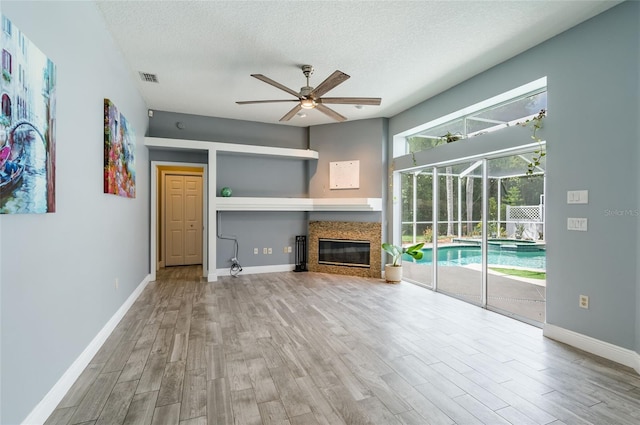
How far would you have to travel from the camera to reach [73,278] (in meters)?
2.27

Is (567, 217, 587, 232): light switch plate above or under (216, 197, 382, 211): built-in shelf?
under

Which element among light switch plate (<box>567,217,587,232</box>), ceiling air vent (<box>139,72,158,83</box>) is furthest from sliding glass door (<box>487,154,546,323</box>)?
ceiling air vent (<box>139,72,158,83</box>)

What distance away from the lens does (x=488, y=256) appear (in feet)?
13.3

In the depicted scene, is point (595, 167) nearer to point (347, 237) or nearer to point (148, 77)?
point (347, 237)

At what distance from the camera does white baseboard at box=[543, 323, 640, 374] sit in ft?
8.32

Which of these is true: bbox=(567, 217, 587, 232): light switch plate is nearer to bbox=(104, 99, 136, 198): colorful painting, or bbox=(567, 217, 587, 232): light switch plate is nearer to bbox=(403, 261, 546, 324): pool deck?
bbox=(403, 261, 546, 324): pool deck

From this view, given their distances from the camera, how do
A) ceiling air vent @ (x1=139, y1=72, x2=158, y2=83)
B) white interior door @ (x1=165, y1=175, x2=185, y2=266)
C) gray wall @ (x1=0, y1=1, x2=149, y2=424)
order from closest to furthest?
1. gray wall @ (x1=0, y1=1, x2=149, y2=424)
2. ceiling air vent @ (x1=139, y1=72, x2=158, y2=83)
3. white interior door @ (x1=165, y1=175, x2=185, y2=266)

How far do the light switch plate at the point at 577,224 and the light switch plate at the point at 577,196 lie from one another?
17 centimetres

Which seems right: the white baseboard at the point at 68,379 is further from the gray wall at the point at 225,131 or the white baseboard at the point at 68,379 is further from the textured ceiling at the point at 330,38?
the gray wall at the point at 225,131

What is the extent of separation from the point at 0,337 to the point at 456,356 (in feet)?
9.84

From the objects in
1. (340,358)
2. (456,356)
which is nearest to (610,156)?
(456,356)

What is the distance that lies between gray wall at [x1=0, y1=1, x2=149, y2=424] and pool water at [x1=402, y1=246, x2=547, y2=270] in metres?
4.30

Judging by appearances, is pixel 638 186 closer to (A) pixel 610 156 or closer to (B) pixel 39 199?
(A) pixel 610 156

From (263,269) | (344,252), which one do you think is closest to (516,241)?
(344,252)
